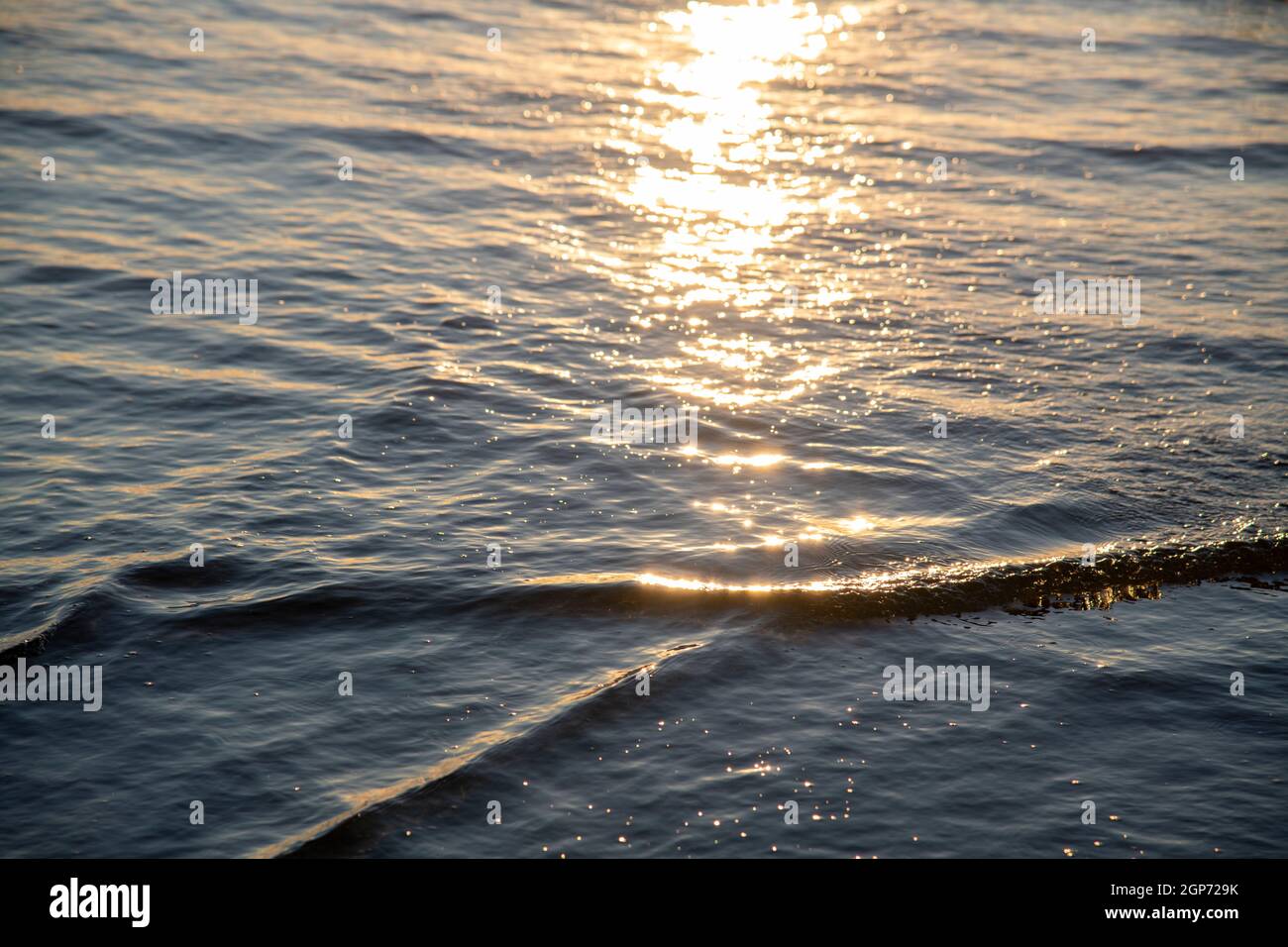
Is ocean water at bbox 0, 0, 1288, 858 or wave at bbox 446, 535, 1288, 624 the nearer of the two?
ocean water at bbox 0, 0, 1288, 858

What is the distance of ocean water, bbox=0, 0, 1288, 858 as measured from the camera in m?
5.92

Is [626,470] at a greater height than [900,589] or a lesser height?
greater

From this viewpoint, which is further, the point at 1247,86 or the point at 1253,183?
the point at 1247,86

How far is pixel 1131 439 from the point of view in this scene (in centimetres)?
925

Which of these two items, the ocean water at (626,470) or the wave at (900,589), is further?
the wave at (900,589)

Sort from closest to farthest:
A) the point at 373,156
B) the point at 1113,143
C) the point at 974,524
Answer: the point at 974,524
the point at 373,156
the point at 1113,143

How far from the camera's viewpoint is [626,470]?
8.77m

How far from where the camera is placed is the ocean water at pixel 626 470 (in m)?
5.92

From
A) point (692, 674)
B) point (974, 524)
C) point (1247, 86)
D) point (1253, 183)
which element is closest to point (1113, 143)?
point (1253, 183)

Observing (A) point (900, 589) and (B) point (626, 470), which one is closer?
(A) point (900, 589)

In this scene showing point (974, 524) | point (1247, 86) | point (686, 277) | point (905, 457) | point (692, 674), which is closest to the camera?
point (692, 674)
